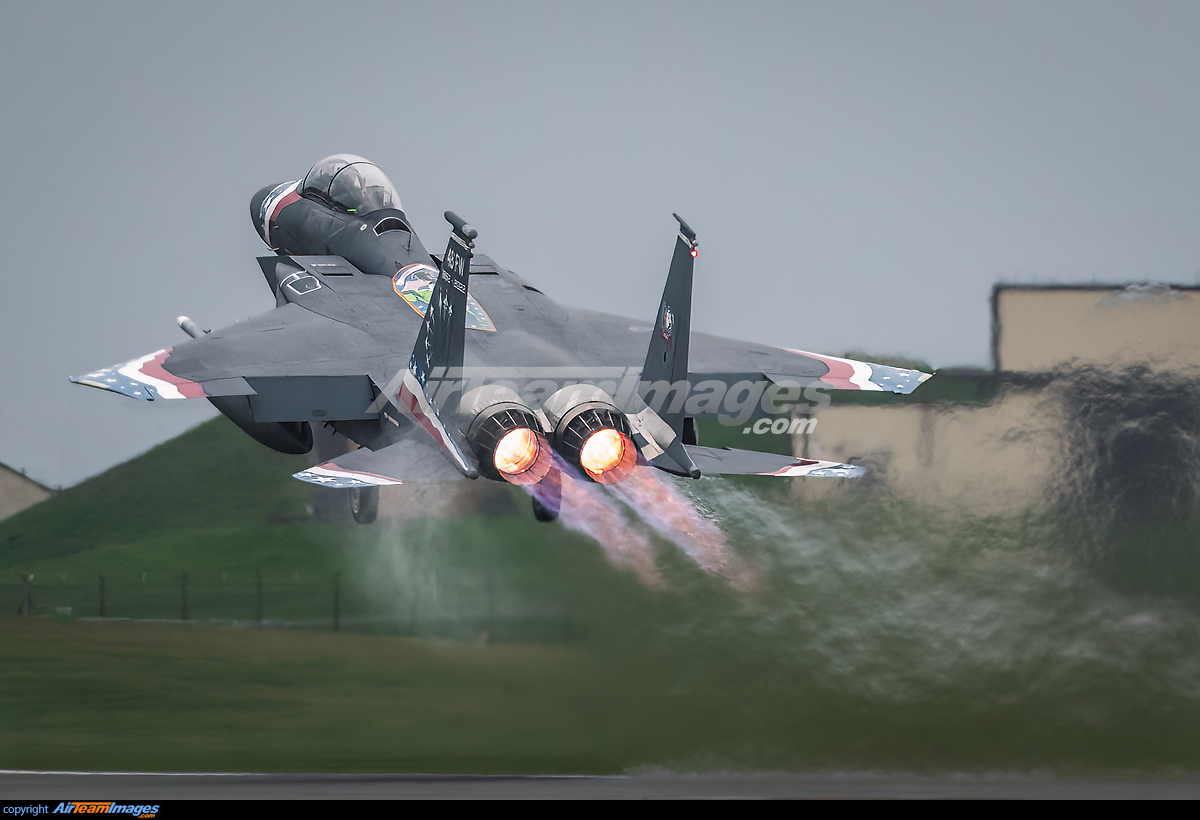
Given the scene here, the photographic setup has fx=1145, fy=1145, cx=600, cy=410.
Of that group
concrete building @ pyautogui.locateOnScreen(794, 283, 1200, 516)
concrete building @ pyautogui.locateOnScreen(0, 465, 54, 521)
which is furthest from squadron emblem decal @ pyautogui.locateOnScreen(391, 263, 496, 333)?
concrete building @ pyautogui.locateOnScreen(0, 465, 54, 521)

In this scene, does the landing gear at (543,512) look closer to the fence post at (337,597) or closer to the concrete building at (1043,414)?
the fence post at (337,597)

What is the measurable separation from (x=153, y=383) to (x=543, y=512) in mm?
6242

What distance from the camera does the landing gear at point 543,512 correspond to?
60.3 feet

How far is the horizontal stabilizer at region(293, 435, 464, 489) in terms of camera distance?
14797mm

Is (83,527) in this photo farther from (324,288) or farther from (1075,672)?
(1075,672)

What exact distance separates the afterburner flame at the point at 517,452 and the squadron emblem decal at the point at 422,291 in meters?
3.70

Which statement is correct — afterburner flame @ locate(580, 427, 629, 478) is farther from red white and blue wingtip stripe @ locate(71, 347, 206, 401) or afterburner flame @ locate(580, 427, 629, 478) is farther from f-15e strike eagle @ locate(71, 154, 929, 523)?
red white and blue wingtip stripe @ locate(71, 347, 206, 401)

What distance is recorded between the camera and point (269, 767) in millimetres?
20141

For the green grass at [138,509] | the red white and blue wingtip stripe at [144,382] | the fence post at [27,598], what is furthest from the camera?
the green grass at [138,509]

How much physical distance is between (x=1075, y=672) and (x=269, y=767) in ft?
45.8

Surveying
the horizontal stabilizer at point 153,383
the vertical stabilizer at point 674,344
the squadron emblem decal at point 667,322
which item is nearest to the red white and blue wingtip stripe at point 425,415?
the horizontal stabilizer at point 153,383

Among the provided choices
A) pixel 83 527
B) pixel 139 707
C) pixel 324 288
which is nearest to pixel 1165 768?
pixel 324 288

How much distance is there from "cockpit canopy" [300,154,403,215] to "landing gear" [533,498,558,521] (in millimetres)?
7262
